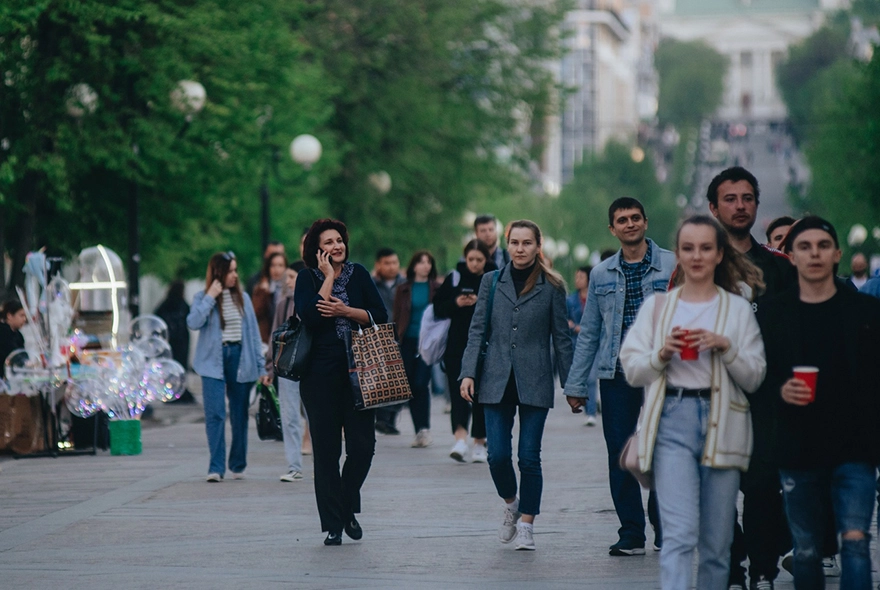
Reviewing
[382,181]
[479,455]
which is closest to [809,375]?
[479,455]

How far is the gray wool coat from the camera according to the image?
29.5 feet

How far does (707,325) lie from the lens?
6352mm

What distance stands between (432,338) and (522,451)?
4.02 m

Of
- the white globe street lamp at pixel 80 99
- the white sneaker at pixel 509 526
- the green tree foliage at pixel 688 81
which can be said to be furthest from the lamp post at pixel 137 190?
the green tree foliage at pixel 688 81

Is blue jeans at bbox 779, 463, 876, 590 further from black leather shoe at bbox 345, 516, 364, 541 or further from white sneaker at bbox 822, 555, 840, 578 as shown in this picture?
black leather shoe at bbox 345, 516, 364, 541

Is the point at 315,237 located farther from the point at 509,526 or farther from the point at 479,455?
the point at 479,455

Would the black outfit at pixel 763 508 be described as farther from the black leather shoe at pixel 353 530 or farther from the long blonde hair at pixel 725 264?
the black leather shoe at pixel 353 530

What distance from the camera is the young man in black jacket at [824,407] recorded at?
6145mm

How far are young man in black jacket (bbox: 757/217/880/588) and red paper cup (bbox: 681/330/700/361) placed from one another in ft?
1.19

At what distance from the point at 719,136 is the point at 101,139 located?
110m

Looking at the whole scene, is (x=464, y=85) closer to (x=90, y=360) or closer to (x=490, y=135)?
(x=490, y=135)

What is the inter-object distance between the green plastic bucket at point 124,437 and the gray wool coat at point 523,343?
6665 millimetres

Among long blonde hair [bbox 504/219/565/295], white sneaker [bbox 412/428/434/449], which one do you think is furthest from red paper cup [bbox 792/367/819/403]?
white sneaker [bbox 412/428/434/449]

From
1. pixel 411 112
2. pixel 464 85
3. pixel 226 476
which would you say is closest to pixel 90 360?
pixel 226 476
